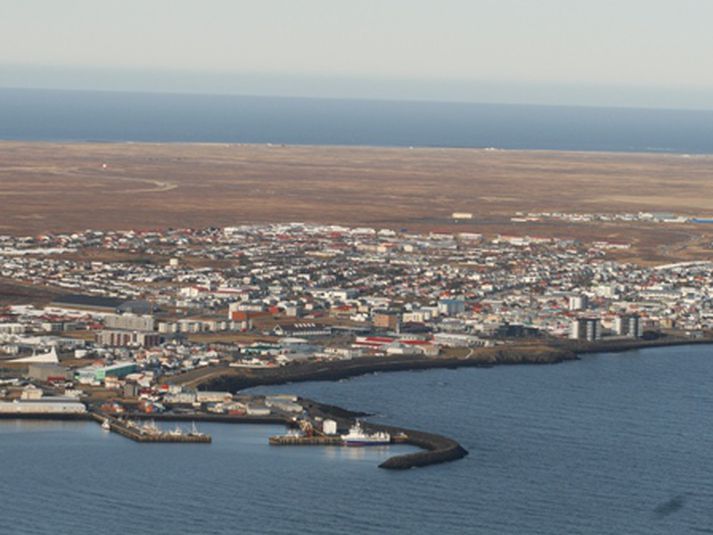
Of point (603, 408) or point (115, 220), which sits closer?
point (603, 408)

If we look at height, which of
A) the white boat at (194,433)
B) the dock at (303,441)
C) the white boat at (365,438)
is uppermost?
the white boat at (365,438)

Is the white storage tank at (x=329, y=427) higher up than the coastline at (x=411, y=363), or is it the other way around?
the white storage tank at (x=329, y=427)

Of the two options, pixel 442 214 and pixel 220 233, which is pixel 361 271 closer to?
pixel 220 233

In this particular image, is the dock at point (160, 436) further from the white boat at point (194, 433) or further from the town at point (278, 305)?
the town at point (278, 305)

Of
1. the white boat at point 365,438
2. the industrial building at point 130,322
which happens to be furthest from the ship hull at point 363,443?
the industrial building at point 130,322

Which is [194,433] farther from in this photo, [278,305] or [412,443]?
[278,305]

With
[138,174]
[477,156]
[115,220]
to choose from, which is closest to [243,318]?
[115,220]

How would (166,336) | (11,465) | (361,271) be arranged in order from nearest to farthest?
(11,465), (166,336), (361,271)
